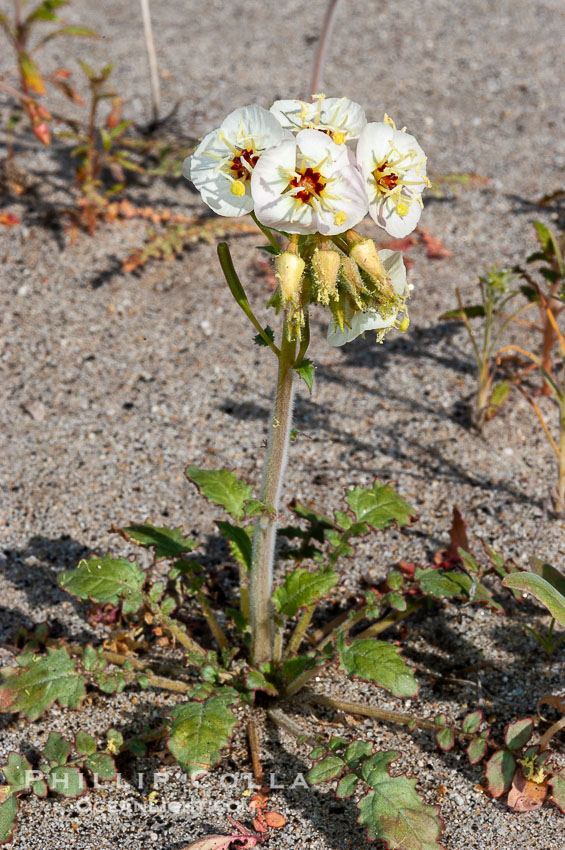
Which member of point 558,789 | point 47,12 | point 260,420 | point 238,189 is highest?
point 47,12

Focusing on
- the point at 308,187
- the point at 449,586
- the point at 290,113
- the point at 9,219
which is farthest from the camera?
the point at 9,219

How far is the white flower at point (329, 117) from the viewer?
1.69m

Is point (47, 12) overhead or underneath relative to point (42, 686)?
overhead

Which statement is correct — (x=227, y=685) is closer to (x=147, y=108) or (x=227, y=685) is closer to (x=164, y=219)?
(x=164, y=219)

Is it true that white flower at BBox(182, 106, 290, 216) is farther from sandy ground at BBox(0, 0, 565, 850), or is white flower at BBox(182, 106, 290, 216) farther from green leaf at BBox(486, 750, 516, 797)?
green leaf at BBox(486, 750, 516, 797)

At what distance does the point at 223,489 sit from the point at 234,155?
3.38 ft

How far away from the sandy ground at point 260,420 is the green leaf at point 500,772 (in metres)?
0.08

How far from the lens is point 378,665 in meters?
1.99

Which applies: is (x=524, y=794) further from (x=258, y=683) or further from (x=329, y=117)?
(x=329, y=117)

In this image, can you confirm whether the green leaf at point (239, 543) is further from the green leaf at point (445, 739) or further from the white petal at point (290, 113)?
the white petal at point (290, 113)

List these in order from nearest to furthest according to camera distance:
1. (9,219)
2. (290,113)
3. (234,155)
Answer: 1. (234,155)
2. (290,113)
3. (9,219)

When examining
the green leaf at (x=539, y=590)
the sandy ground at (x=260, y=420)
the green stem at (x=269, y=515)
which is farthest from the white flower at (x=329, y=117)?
the green leaf at (x=539, y=590)

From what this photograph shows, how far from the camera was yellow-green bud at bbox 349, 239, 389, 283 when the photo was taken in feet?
5.33

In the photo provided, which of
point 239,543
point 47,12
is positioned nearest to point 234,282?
point 239,543
